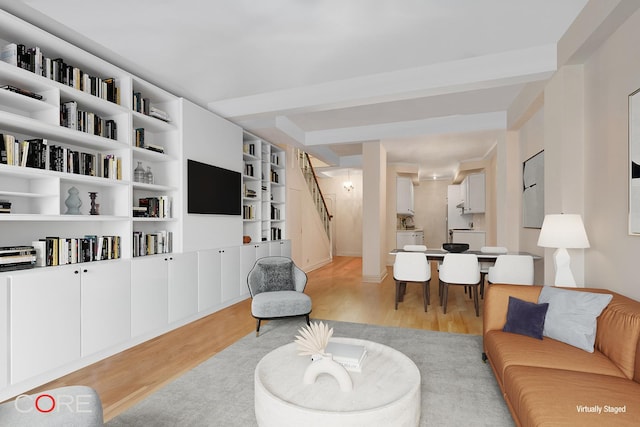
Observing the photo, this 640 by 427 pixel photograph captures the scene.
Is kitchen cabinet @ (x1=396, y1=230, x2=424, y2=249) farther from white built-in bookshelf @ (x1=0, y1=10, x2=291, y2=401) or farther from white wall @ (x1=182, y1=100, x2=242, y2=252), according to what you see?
white built-in bookshelf @ (x1=0, y1=10, x2=291, y2=401)

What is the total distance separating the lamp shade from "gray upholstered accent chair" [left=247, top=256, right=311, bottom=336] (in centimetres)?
244

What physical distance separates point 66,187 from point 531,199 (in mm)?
5465

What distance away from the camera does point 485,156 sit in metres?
7.57

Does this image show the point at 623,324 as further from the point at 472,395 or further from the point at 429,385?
the point at 429,385

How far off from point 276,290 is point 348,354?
6.88 ft

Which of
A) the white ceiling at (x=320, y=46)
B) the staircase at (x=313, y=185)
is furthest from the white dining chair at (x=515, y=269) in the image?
the staircase at (x=313, y=185)

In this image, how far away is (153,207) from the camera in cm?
387

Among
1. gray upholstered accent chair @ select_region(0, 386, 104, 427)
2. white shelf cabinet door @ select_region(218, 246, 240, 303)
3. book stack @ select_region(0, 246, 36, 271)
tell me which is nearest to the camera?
gray upholstered accent chair @ select_region(0, 386, 104, 427)

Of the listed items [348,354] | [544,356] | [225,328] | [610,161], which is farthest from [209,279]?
[610,161]

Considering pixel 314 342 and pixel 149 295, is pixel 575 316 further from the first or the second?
pixel 149 295

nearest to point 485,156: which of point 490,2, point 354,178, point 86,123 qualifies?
point 354,178

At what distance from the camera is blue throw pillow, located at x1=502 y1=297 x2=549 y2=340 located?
7.83 feet

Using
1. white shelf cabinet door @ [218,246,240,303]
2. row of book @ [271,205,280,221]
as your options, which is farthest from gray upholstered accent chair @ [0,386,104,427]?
row of book @ [271,205,280,221]

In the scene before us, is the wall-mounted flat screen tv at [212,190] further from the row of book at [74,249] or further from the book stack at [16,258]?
the book stack at [16,258]
